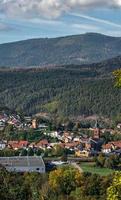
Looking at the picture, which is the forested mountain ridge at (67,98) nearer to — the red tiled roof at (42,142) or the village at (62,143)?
the village at (62,143)

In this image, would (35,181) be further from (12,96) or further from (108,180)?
(12,96)

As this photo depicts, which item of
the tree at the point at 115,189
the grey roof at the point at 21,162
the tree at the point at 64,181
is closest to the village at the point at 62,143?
the grey roof at the point at 21,162

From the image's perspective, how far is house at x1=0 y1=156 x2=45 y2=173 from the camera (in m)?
59.9

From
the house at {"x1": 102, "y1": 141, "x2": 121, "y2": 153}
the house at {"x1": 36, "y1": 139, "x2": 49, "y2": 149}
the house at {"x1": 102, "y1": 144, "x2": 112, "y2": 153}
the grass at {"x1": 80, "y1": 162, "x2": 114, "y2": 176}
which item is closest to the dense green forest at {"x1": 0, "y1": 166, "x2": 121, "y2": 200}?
the grass at {"x1": 80, "y1": 162, "x2": 114, "y2": 176}

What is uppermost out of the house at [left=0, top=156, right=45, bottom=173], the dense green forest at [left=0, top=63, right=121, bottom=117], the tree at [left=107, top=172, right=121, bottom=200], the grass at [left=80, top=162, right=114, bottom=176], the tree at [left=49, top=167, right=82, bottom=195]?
the tree at [left=107, top=172, right=121, bottom=200]

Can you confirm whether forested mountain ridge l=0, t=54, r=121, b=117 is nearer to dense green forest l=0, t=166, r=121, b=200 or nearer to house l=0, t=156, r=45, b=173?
house l=0, t=156, r=45, b=173

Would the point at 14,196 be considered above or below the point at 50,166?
above

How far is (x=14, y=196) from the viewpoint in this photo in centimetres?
2838

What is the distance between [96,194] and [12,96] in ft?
488

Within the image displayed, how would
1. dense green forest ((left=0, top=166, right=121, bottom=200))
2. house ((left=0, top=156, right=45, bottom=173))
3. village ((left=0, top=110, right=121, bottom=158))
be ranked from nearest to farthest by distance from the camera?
dense green forest ((left=0, top=166, right=121, bottom=200)) < house ((left=0, top=156, right=45, bottom=173)) < village ((left=0, top=110, right=121, bottom=158))

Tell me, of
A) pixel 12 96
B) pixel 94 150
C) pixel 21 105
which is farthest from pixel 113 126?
pixel 12 96

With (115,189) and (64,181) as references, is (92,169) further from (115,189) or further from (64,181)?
(115,189)

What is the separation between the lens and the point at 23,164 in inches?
2451

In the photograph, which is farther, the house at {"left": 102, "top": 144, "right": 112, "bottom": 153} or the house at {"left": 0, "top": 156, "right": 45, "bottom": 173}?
the house at {"left": 102, "top": 144, "right": 112, "bottom": 153}
